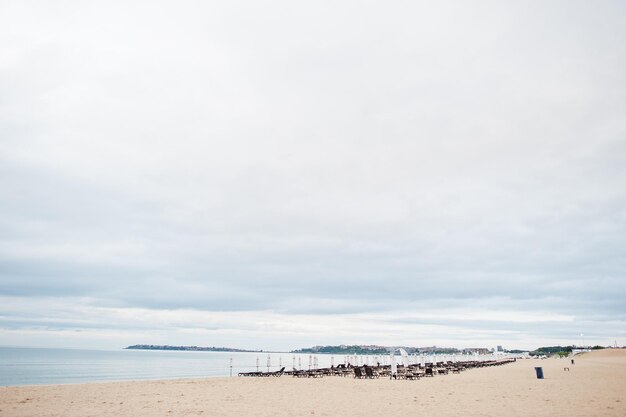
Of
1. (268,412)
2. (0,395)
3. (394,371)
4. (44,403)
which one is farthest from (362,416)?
(394,371)

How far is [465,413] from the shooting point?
13.7 m

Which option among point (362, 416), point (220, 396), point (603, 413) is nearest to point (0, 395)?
point (220, 396)

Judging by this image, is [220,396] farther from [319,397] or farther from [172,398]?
[319,397]

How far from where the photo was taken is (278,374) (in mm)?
40562

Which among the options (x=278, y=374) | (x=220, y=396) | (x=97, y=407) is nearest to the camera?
(x=97, y=407)

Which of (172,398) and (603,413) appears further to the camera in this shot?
(172,398)

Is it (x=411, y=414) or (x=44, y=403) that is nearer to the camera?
(x=411, y=414)

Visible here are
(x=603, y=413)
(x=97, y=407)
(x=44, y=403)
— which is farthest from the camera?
(x=44, y=403)

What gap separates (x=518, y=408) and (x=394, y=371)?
17.6 m

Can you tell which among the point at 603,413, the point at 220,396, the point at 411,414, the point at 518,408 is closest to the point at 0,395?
the point at 220,396

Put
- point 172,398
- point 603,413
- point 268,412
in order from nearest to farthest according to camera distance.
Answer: point 603,413 → point 268,412 → point 172,398

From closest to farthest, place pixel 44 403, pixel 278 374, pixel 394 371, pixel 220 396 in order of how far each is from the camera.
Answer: pixel 44 403
pixel 220 396
pixel 394 371
pixel 278 374

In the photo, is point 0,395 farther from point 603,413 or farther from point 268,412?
point 603,413

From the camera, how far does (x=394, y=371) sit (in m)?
31.7
